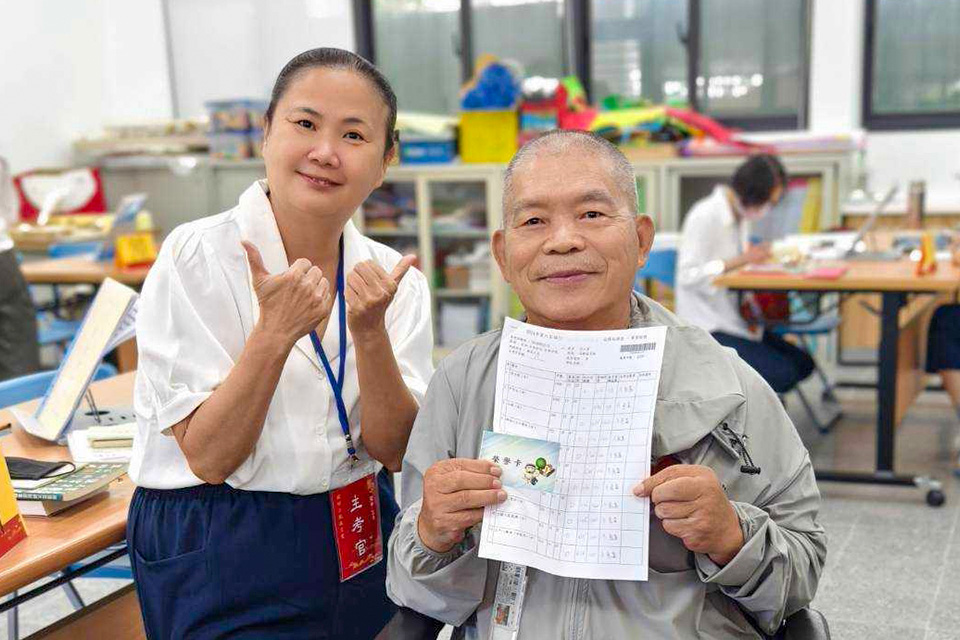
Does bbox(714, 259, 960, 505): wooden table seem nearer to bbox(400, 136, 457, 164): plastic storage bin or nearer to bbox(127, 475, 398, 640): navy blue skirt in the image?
bbox(400, 136, 457, 164): plastic storage bin

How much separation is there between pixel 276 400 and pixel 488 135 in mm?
4295

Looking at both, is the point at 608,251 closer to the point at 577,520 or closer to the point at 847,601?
the point at 577,520

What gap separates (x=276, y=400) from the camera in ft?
4.69

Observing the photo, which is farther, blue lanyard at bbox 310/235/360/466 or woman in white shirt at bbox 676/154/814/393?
woman in white shirt at bbox 676/154/814/393

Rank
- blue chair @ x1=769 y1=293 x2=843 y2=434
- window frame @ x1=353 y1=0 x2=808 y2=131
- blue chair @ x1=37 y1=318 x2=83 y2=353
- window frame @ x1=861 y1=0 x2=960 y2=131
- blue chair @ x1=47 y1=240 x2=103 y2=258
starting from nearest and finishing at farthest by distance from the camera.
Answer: blue chair @ x1=769 y1=293 x2=843 y2=434, blue chair @ x1=37 y1=318 x2=83 y2=353, blue chair @ x1=47 y1=240 x2=103 y2=258, window frame @ x1=861 y1=0 x2=960 y2=131, window frame @ x1=353 y1=0 x2=808 y2=131

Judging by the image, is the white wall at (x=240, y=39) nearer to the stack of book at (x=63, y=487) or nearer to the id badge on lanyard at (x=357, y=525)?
the stack of book at (x=63, y=487)

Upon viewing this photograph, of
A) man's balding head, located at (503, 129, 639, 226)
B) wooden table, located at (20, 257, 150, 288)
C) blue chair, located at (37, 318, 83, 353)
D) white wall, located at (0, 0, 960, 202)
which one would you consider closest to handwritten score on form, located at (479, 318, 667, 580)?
man's balding head, located at (503, 129, 639, 226)

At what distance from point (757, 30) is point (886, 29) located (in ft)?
2.58

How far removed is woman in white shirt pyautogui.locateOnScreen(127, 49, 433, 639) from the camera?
4.57ft

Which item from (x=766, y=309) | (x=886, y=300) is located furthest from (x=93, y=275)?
(x=886, y=300)

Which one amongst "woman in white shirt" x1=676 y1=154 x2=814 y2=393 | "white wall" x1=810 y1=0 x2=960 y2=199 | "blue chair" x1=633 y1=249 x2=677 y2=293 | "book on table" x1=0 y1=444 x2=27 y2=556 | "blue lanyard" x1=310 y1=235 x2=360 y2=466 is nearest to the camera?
"book on table" x1=0 y1=444 x2=27 y2=556

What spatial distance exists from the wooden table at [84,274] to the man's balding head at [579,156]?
3277 mm

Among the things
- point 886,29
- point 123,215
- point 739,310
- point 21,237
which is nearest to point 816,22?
point 886,29

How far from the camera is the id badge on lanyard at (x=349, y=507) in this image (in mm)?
1473
